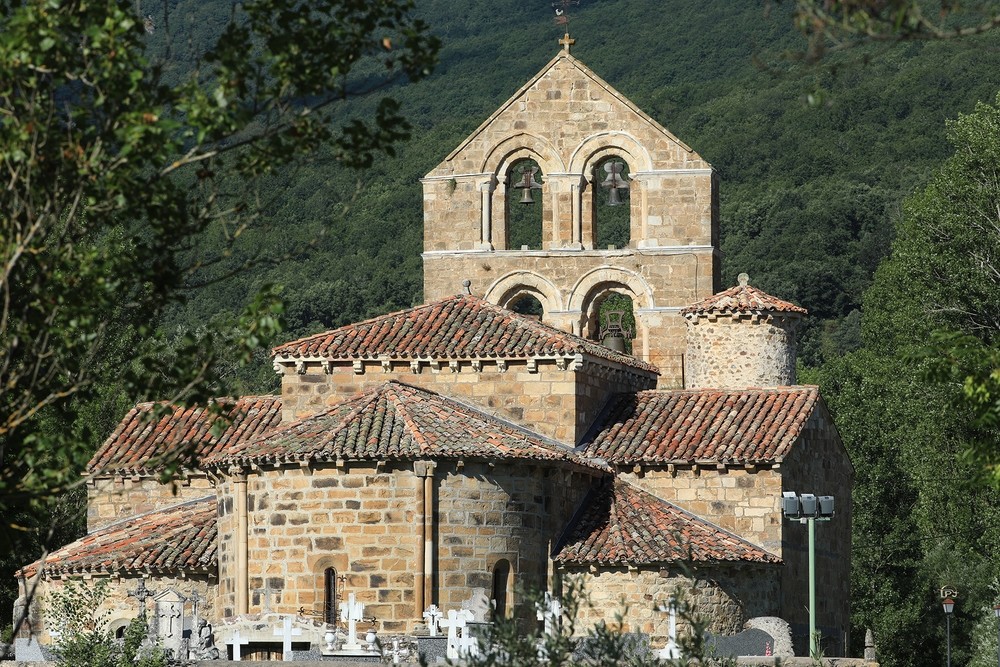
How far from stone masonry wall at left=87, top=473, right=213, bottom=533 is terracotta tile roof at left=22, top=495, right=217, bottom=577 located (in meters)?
0.74

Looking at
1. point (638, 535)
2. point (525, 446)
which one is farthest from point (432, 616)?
point (638, 535)

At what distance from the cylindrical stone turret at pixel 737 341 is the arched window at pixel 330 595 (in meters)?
8.04

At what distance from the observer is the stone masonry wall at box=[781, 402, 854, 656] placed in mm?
33156

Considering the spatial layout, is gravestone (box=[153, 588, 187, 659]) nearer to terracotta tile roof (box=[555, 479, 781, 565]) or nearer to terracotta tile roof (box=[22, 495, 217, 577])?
terracotta tile roof (box=[22, 495, 217, 577])

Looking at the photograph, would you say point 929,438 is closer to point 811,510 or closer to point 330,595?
point 811,510

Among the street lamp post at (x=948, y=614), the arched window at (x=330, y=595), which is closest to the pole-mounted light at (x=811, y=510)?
the arched window at (x=330, y=595)

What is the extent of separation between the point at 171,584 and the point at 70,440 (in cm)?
1894

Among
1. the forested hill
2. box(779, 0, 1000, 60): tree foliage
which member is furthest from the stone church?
the forested hill

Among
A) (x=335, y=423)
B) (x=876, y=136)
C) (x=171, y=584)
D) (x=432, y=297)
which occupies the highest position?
(x=876, y=136)

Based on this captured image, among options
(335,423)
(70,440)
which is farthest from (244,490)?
(70,440)

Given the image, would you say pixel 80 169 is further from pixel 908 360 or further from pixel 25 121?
pixel 908 360

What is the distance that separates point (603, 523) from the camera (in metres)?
32.2

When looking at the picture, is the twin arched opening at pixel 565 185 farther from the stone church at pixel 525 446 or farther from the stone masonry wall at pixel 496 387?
the stone masonry wall at pixel 496 387

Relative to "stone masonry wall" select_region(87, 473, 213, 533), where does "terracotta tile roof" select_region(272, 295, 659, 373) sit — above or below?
above
